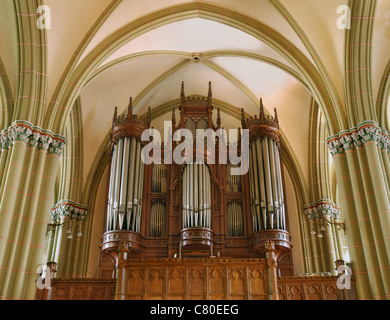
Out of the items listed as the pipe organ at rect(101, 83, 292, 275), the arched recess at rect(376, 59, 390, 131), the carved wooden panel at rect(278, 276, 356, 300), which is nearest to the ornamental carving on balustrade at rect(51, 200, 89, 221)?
the pipe organ at rect(101, 83, 292, 275)

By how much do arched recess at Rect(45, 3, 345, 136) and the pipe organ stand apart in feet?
7.69

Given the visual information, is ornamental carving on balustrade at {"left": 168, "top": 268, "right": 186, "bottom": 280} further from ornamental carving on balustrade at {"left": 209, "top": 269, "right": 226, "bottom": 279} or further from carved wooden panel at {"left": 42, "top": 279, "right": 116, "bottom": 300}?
carved wooden panel at {"left": 42, "top": 279, "right": 116, "bottom": 300}

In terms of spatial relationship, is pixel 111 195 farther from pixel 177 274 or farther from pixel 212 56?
pixel 212 56

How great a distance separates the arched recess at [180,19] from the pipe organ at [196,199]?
7.69 ft

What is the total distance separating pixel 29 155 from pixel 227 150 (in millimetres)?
5883

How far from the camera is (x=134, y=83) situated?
14266 millimetres

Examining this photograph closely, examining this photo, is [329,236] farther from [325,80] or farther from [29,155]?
[29,155]

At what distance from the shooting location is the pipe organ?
11430mm

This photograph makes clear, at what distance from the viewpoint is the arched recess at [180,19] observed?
10.5 meters

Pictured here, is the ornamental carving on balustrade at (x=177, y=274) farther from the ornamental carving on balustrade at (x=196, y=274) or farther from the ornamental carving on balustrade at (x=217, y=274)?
the ornamental carving on balustrade at (x=217, y=274)

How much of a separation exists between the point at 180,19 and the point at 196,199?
494cm

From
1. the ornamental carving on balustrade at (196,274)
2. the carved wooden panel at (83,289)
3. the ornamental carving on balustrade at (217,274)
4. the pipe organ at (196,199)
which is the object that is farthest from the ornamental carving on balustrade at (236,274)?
Result: the carved wooden panel at (83,289)

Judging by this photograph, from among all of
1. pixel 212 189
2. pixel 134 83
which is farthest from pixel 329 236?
pixel 134 83
